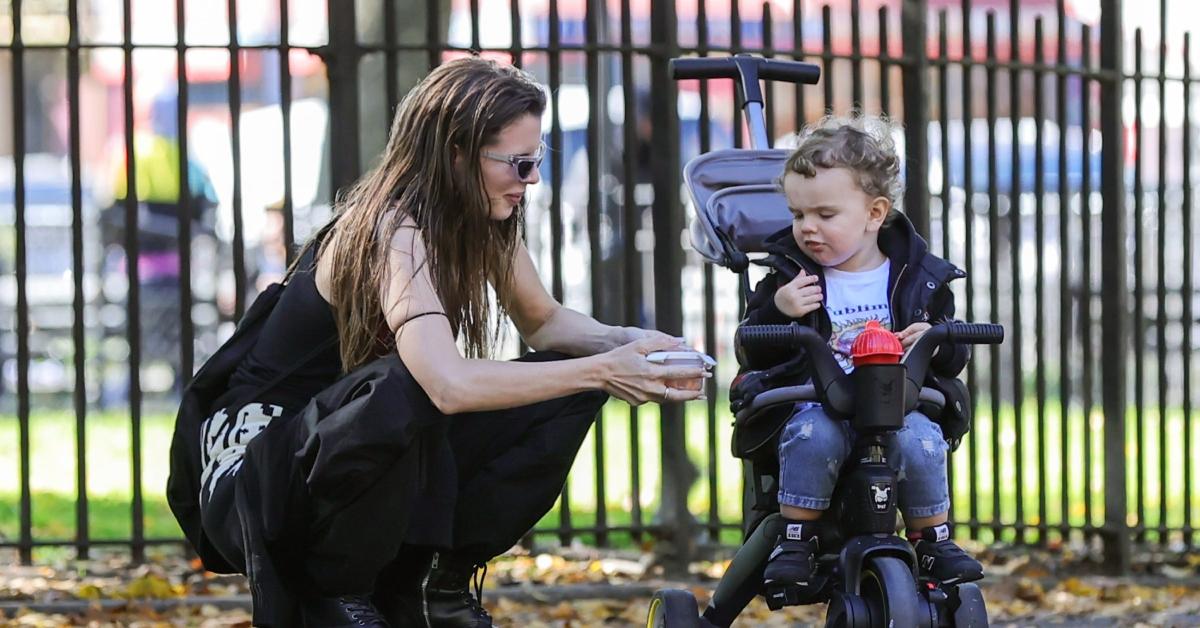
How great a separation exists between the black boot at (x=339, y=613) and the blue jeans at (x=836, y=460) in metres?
0.90

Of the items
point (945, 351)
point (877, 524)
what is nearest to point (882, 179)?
point (945, 351)

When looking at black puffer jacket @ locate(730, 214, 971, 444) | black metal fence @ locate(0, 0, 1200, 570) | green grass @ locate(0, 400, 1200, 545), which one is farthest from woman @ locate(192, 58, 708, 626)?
green grass @ locate(0, 400, 1200, 545)

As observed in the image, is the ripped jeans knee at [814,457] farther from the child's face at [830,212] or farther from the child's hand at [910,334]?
the child's face at [830,212]

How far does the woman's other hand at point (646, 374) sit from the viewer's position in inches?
132

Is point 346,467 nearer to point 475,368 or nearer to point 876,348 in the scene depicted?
point 475,368

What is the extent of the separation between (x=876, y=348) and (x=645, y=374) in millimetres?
451

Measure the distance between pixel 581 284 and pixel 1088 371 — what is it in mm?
2186

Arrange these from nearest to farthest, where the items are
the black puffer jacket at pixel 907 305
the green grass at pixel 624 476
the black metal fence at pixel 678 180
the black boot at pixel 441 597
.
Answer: the black puffer jacket at pixel 907 305 → the black boot at pixel 441 597 → the black metal fence at pixel 678 180 → the green grass at pixel 624 476

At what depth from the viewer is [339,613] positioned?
356cm

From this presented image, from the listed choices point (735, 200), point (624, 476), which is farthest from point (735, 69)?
point (624, 476)

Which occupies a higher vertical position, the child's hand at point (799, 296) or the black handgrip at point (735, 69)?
the black handgrip at point (735, 69)

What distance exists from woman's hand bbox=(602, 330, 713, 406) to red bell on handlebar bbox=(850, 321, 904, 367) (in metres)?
0.30

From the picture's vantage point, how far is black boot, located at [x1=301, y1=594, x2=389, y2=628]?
356cm

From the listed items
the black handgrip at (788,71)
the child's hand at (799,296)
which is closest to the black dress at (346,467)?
the child's hand at (799,296)
